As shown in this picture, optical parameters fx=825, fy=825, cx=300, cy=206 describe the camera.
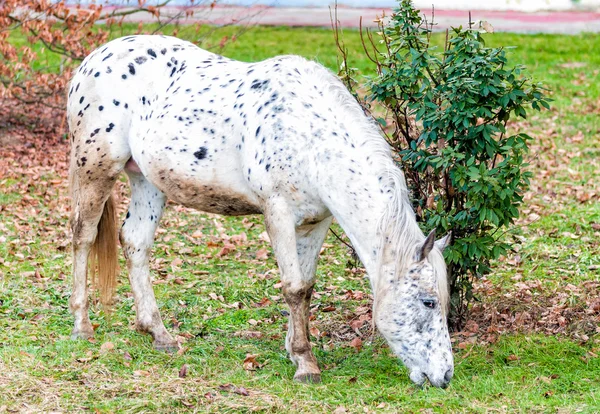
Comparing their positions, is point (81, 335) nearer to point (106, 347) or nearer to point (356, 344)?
point (106, 347)

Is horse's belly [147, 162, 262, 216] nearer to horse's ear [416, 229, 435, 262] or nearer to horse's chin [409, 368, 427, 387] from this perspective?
horse's ear [416, 229, 435, 262]

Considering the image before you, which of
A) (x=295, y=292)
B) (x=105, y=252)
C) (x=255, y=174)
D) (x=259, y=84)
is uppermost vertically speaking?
(x=259, y=84)

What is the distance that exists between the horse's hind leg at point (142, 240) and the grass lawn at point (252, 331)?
20 centimetres

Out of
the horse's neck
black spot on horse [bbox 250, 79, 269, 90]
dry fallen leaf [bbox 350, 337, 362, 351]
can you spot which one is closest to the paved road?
black spot on horse [bbox 250, 79, 269, 90]

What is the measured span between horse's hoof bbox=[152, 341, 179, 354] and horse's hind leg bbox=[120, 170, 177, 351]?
15 centimetres

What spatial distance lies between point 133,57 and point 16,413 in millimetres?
2576

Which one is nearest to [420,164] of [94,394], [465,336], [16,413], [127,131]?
[465,336]

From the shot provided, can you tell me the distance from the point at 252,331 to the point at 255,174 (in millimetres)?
1493

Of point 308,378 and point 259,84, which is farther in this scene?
point 259,84

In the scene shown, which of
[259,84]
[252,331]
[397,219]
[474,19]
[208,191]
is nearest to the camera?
[397,219]

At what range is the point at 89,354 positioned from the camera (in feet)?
17.4

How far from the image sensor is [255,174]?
491 cm

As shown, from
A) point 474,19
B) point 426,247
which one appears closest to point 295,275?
point 426,247

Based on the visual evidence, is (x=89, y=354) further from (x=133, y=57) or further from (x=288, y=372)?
(x=133, y=57)
